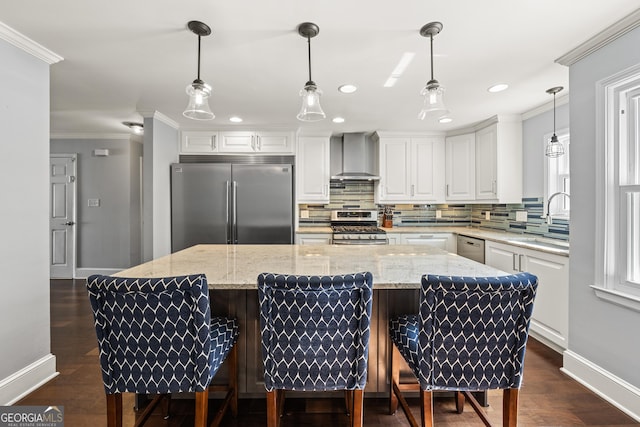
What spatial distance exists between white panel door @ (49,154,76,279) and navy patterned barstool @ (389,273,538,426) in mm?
5394

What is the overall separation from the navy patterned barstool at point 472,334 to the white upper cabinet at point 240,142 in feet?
10.5

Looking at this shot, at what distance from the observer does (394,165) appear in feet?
13.9

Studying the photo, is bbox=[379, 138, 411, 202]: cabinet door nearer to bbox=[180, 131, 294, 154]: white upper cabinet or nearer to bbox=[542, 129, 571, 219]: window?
bbox=[180, 131, 294, 154]: white upper cabinet

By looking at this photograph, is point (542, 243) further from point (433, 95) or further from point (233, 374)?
point (233, 374)

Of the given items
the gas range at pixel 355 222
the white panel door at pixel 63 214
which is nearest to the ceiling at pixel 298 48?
the gas range at pixel 355 222

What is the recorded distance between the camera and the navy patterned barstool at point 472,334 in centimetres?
114

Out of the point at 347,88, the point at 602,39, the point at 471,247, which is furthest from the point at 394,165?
the point at 602,39

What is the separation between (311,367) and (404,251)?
125 cm

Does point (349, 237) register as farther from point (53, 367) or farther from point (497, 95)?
point (53, 367)

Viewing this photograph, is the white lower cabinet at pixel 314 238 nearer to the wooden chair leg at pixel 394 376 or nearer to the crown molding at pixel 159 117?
the crown molding at pixel 159 117

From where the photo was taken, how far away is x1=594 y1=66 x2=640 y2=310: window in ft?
5.76

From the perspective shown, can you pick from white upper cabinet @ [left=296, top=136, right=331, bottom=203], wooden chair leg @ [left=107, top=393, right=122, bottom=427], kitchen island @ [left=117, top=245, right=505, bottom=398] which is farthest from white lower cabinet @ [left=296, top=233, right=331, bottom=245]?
wooden chair leg @ [left=107, top=393, right=122, bottom=427]

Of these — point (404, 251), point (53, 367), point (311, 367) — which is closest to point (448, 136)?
point (404, 251)

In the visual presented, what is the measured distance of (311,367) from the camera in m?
1.23
